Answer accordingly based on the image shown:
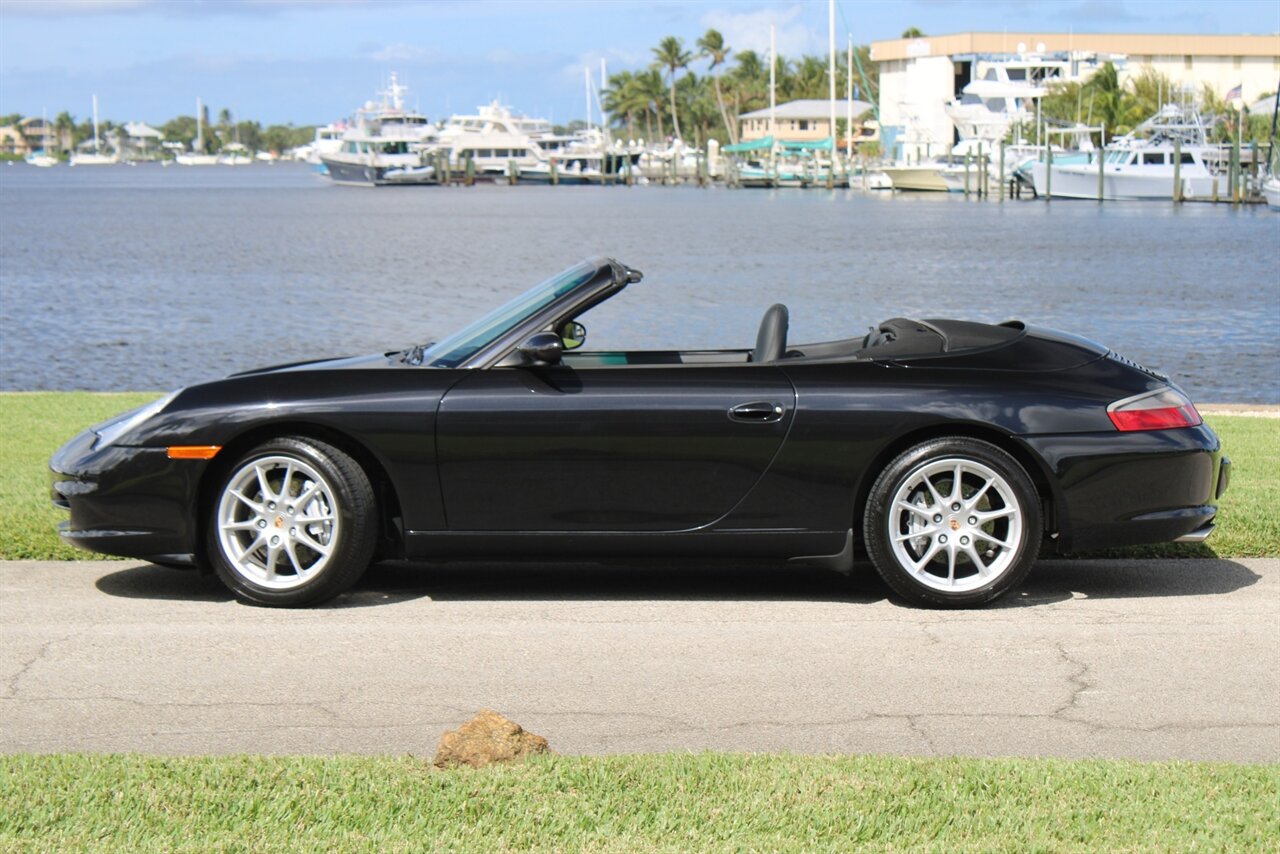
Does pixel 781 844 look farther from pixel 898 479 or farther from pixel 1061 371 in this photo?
pixel 1061 371

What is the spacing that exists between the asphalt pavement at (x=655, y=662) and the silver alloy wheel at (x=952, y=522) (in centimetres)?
19

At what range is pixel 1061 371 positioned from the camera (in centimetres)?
650

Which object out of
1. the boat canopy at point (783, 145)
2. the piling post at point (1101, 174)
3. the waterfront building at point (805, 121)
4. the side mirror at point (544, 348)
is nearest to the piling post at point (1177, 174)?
the piling post at point (1101, 174)

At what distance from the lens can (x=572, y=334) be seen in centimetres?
701

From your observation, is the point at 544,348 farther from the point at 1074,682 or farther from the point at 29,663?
the point at 1074,682

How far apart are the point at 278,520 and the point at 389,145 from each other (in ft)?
409

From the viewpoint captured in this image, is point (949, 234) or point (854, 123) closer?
point (949, 234)

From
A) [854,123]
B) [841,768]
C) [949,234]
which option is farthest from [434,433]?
[854,123]

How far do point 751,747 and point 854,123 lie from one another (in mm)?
140910

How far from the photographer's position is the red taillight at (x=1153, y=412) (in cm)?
636

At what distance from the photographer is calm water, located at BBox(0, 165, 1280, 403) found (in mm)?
25172

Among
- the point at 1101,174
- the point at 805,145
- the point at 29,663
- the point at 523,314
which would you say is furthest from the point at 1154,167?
the point at 29,663

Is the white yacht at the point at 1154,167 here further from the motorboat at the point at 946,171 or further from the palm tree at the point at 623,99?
the palm tree at the point at 623,99

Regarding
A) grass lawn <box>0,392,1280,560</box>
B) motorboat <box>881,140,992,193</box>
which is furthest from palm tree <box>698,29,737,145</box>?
grass lawn <box>0,392,1280,560</box>
